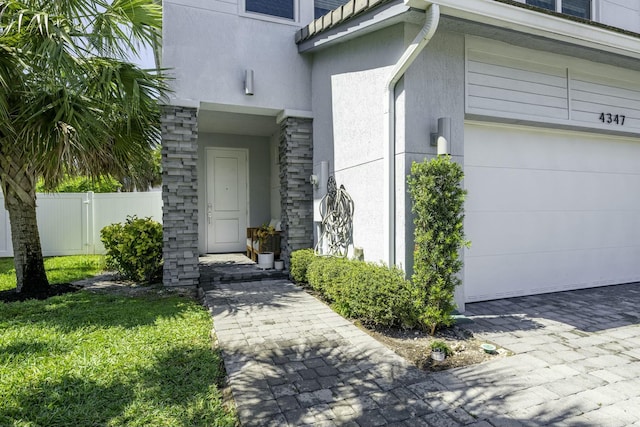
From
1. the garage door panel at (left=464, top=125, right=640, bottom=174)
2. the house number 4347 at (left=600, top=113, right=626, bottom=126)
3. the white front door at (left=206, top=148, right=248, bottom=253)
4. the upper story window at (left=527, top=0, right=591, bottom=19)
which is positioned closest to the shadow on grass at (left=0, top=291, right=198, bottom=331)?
the white front door at (left=206, top=148, right=248, bottom=253)

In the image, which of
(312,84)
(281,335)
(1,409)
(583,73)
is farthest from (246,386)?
(583,73)

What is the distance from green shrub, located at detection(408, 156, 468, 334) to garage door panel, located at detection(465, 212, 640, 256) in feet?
4.66

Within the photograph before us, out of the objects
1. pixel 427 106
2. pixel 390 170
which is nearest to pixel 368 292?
pixel 390 170

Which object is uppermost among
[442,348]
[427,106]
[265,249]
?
[427,106]

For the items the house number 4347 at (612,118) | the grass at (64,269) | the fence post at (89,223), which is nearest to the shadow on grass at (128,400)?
the grass at (64,269)

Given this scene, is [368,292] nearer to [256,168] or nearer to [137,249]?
[137,249]

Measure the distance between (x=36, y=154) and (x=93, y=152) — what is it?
844 mm

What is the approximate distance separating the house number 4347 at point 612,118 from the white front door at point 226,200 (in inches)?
315

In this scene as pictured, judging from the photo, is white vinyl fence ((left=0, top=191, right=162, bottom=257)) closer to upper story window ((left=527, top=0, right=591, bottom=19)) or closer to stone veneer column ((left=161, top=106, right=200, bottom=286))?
stone veneer column ((left=161, top=106, right=200, bottom=286))

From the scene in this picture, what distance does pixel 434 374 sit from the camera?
339 cm

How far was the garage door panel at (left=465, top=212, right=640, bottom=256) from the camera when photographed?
5.73m

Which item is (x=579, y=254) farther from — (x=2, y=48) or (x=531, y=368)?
(x=2, y=48)

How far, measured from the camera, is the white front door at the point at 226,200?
32.0ft

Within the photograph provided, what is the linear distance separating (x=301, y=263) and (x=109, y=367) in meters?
3.67
